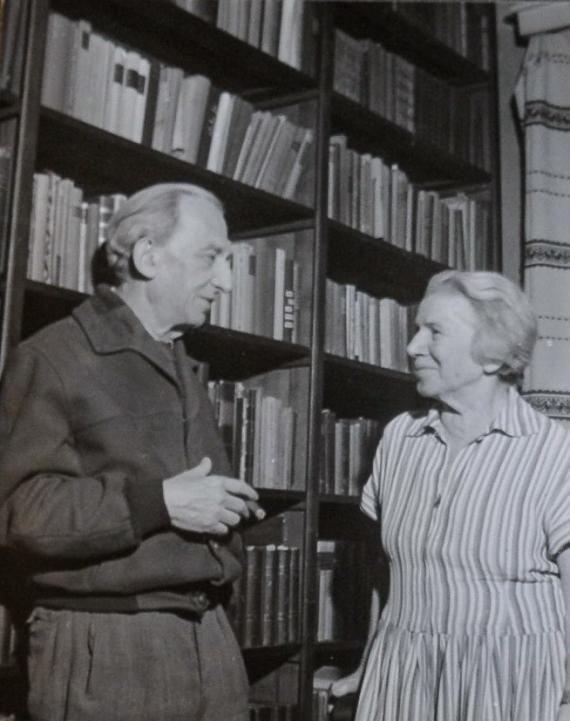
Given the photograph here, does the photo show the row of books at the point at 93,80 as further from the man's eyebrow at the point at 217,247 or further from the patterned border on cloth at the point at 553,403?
the patterned border on cloth at the point at 553,403

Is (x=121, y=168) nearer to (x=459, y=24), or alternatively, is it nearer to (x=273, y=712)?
(x=273, y=712)

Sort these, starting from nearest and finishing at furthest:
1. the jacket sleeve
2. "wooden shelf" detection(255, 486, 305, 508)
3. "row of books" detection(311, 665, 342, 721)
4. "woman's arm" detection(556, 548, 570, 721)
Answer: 1. the jacket sleeve
2. "woman's arm" detection(556, 548, 570, 721)
3. "wooden shelf" detection(255, 486, 305, 508)
4. "row of books" detection(311, 665, 342, 721)

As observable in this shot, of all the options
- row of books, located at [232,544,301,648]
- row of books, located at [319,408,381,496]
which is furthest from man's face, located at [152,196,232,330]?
row of books, located at [319,408,381,496]

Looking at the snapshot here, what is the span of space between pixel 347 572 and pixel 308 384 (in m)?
0.62

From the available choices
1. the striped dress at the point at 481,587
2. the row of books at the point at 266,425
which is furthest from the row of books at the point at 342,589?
the striped dress at the point at 481,587

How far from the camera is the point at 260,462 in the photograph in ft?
8.19

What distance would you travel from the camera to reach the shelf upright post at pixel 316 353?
249cm

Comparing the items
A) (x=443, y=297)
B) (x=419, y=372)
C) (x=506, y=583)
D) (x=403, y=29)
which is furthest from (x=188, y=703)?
(x=403, y=29)

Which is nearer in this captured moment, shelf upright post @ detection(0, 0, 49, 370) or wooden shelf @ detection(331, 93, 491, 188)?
shelf upright post @ detection(0, 0, 49, 370)

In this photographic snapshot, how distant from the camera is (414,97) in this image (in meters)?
3.19

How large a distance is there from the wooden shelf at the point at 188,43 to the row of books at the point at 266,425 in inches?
33.6

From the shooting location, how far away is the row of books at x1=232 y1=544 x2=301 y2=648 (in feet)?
7.74

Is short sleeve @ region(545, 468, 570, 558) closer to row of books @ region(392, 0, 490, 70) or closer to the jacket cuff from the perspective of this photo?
the jacket cuff

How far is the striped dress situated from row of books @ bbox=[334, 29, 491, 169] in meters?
1.44
